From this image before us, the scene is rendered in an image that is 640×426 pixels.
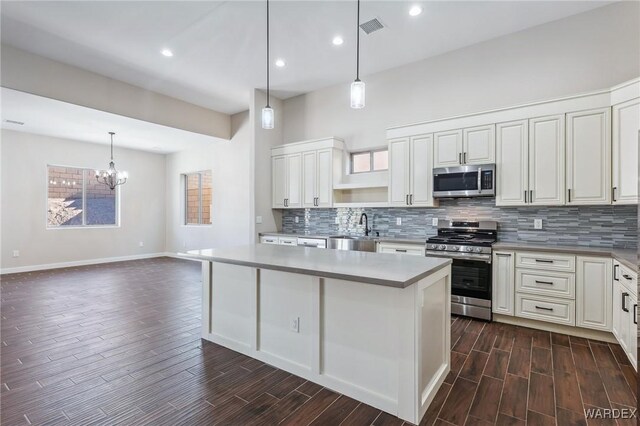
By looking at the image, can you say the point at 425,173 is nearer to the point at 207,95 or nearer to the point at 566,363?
the point at 566,363

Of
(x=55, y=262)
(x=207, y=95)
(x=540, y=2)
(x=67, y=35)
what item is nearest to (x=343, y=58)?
(x=540, y=2)

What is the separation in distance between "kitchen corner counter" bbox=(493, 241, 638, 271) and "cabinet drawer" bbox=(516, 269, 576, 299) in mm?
239

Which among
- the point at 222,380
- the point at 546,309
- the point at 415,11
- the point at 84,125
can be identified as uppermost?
A: the point at 415,11

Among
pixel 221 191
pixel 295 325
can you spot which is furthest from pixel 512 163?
pixel 221 191

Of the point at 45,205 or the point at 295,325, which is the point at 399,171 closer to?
the point at 295,325

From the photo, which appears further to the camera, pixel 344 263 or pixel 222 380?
pixel 222 380

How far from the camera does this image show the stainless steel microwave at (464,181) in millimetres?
3641

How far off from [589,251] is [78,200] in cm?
948

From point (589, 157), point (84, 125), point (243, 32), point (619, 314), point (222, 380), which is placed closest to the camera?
point (222, 380)

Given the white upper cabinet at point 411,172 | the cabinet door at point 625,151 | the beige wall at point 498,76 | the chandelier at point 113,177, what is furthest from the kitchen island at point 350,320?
the chandelier at point 113,177

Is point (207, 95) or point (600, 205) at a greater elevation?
point (207, 95)

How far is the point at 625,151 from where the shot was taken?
9.57 feet

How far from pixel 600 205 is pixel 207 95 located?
20.2ft

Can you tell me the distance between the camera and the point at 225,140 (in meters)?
6.98
